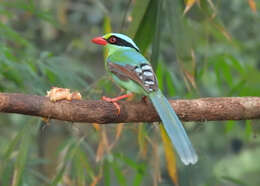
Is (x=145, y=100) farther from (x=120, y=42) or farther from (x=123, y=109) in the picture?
(x=120, y=42)

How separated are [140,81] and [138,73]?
8 cm

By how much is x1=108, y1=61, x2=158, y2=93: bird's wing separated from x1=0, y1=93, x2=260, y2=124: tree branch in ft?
0.35

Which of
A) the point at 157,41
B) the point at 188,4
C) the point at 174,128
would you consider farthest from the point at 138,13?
the point at 174,128

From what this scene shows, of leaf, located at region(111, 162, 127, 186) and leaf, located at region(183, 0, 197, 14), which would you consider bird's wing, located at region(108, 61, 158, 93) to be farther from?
leaf, located at region(111, 162, 127, 186)

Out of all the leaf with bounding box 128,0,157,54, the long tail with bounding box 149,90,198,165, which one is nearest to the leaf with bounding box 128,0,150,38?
the leaf with bounding box 128,0,157,54

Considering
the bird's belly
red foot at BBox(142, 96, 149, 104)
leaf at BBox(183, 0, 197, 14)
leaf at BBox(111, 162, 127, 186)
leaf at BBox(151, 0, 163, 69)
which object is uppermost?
leaf at BBox(183, 0, 197, 14)

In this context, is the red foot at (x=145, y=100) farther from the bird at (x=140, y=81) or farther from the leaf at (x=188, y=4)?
the leaf at (x=188, y=4)

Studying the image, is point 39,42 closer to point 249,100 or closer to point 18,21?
point 18,21

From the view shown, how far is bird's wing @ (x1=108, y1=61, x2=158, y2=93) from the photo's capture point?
8.29 feet

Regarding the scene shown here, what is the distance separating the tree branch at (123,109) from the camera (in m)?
2.15

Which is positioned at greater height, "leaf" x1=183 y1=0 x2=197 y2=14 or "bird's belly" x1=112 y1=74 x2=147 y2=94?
"leaf" x1=183 y1=0 x2=197 y2=14

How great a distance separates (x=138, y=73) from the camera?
8.54 ft

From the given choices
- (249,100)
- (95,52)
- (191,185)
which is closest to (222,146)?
(95,52)

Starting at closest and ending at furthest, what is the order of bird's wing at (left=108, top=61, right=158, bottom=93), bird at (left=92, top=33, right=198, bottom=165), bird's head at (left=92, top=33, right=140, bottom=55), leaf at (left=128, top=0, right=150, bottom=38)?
bird at (left=92, top=33, right=198, bottom=165)
bird's wing at (left=108, top=61, right=158, bottom=93)
leaf at (left=128, top=0, right=150, bottom=38)
bird's head at (left=92, top=33, right=140, bottom=55)
